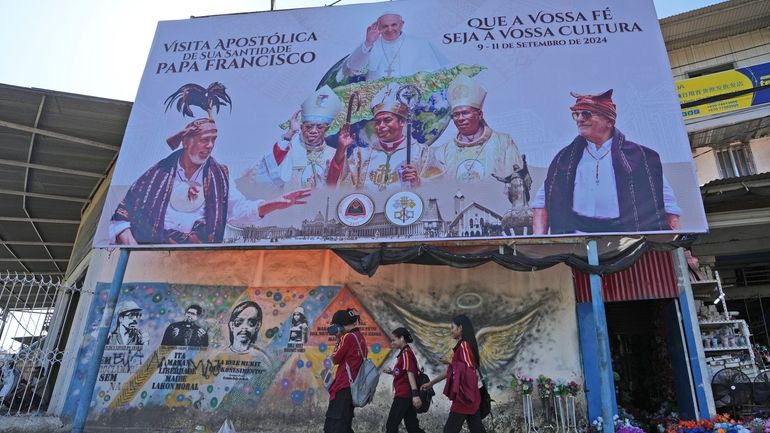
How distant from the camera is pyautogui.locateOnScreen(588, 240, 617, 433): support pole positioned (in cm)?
550

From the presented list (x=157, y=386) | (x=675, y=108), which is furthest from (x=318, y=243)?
(x=675, y=108)

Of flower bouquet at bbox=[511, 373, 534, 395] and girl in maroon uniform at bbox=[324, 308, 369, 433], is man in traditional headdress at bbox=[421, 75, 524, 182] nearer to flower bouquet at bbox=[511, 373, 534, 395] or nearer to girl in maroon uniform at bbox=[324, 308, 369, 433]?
girl in maroon uniform at bbox=[324, 308, 369, 433]

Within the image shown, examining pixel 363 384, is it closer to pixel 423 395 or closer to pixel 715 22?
pixel 423 395

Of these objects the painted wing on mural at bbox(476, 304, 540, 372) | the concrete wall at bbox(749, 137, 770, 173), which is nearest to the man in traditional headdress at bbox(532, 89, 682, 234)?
the painted wing on mural at bbox(476, 304, 540, 372)

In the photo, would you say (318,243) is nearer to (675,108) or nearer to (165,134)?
(165,134)

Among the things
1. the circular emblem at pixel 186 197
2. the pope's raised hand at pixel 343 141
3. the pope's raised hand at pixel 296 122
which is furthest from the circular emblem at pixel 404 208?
the circular emblem at pixel 186 197

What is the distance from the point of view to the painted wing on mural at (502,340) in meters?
7.01

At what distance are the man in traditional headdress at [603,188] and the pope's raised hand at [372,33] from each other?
3444mm

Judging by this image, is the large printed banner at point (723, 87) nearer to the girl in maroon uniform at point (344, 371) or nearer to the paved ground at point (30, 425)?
the girl in maroon uniform at point (344, 371)

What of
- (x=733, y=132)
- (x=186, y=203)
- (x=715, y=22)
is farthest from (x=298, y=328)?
(x=715, y=22)

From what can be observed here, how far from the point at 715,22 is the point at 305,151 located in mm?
9286

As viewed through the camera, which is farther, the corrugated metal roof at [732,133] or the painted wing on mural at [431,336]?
the corrugated metal roof at [732,133]

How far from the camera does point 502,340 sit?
707 cm

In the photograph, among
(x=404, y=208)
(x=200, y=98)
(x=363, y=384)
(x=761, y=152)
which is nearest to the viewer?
(x=363, y=384)
